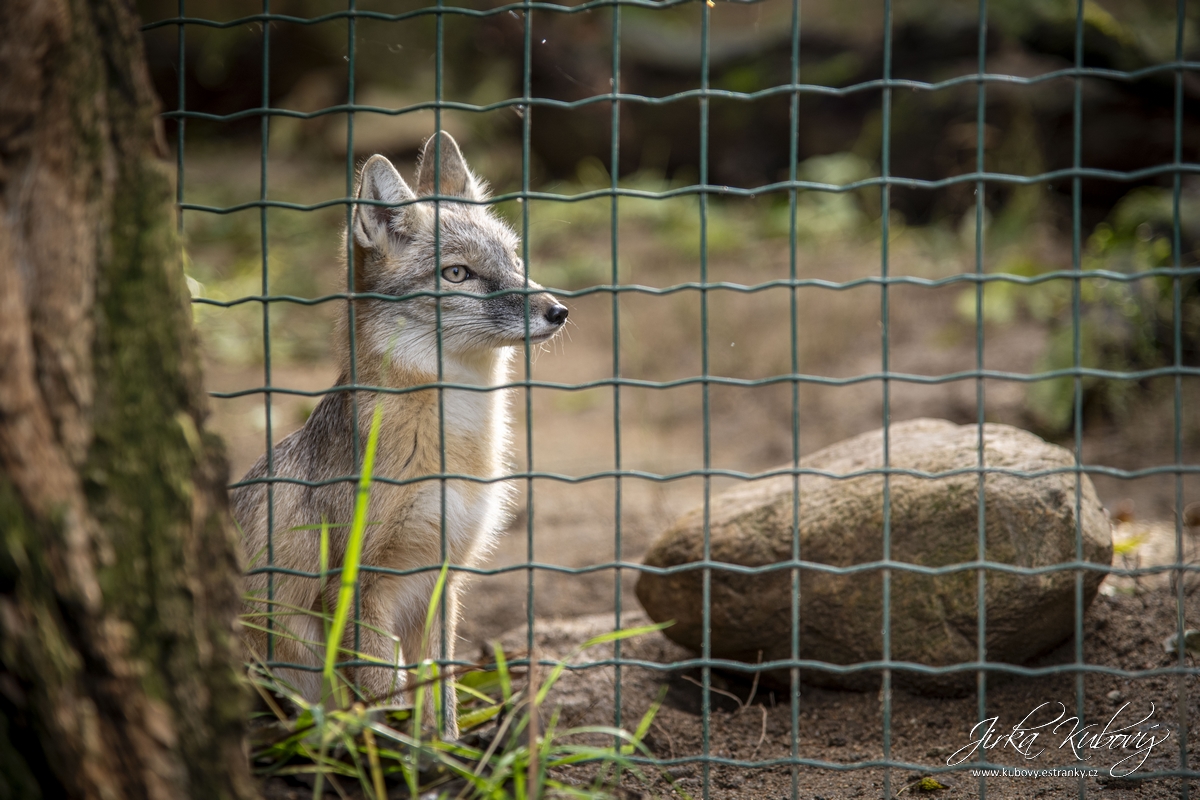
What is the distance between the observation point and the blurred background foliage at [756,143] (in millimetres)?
8368

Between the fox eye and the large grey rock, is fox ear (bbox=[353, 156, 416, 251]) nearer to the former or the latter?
the fox eye

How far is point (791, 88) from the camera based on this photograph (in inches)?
107

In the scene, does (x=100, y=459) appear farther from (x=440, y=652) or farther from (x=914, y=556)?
(x=914, y=556)

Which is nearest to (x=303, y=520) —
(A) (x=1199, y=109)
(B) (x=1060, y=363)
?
(B) (x=1060, y=363)

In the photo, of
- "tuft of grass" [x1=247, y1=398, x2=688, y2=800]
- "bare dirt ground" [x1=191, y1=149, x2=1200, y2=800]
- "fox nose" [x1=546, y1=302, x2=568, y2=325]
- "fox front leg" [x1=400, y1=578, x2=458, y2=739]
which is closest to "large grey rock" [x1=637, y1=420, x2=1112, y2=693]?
"bare dirt ground" [x1=191, y1=149, x2=1200, y2=800]

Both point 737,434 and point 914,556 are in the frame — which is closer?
point 914,556

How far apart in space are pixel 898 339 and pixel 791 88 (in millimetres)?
6580

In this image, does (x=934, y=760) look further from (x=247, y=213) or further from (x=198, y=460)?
(x=247, y=213)

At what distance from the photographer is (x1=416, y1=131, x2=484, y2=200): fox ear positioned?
4.37m

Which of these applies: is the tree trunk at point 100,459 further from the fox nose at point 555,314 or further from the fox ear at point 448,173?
the fox ear at point 448,173

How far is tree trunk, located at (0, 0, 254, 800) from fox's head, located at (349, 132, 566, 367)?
1.43m
